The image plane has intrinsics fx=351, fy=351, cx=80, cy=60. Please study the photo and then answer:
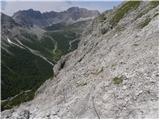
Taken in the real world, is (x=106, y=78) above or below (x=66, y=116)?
above

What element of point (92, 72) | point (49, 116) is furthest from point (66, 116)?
point (92, 72)

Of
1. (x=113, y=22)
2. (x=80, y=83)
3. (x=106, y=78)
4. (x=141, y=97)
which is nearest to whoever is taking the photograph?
(x=141, y=97)

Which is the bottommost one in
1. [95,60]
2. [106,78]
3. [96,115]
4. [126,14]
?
[96,115]

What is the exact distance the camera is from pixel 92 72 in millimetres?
42438

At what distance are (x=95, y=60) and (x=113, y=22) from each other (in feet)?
85.7

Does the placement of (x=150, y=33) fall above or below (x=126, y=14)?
below

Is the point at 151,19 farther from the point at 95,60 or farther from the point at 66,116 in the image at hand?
the point at 66,116

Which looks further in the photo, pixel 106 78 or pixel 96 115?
pixel 106 78

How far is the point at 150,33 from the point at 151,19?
23.8 feet

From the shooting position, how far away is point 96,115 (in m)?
30.9

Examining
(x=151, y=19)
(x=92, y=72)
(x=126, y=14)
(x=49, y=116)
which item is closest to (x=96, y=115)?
(x=49, y=116)

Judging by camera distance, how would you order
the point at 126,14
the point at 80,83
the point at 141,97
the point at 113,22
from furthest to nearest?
the point at 113,22
the point at 126,14
the point at 80,83
the point at 141,97

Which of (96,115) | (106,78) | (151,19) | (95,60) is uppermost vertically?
(151,19)

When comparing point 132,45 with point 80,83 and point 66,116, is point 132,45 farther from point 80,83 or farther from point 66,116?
point 66,116
